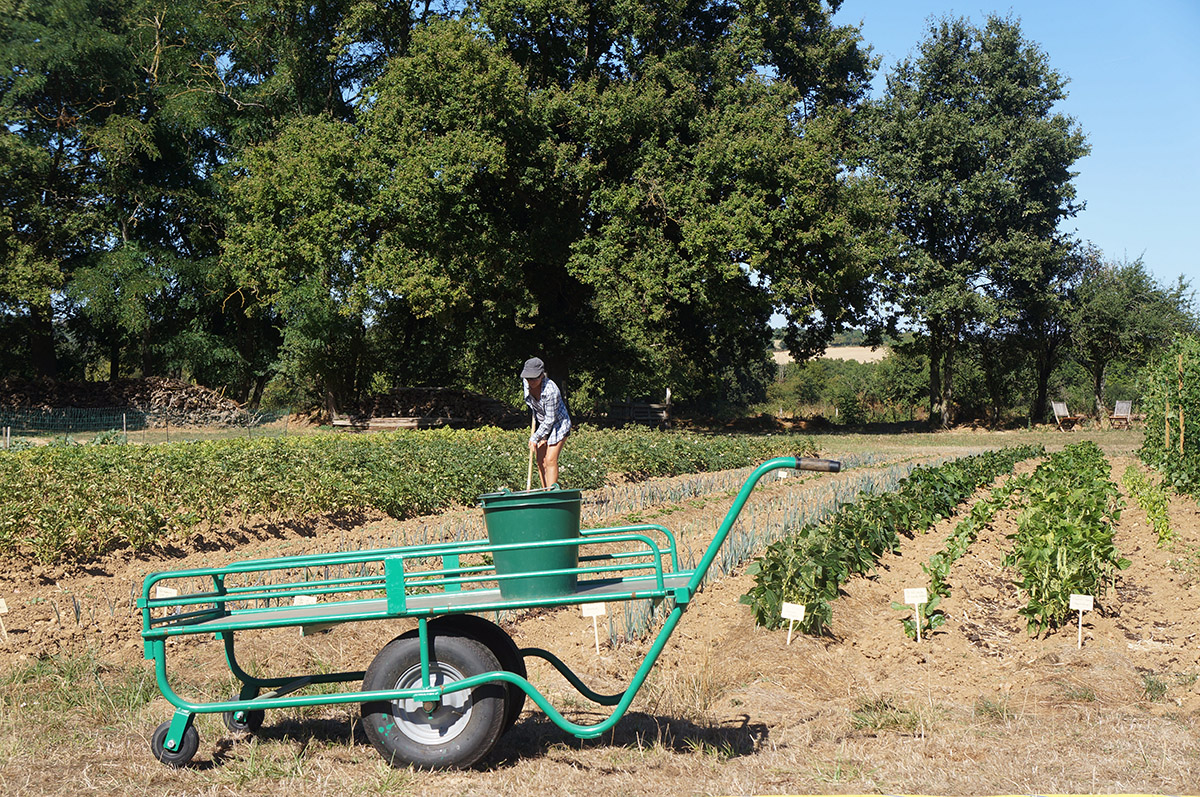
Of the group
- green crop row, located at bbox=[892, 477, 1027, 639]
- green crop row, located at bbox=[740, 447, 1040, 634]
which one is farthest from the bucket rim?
green crop row, located at bbox=[892, 477, 1027, 639]

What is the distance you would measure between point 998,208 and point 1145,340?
727 cm

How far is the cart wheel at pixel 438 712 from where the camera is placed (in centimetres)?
418

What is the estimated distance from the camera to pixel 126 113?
1243 inches

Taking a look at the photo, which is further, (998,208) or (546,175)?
(998,208)

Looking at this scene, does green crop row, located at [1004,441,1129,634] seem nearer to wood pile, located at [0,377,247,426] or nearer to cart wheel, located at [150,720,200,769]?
cart wheel, located at [150,720,200,769]

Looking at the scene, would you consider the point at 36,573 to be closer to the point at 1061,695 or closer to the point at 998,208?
the point at 1061,695

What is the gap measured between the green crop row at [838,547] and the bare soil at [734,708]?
8.6 inches

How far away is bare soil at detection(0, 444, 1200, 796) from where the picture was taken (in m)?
4.07

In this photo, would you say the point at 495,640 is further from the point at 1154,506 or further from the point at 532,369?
the point at 1154,506

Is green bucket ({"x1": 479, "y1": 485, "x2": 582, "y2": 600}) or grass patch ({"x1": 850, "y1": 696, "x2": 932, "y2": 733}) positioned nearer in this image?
green bucket ({"x1": 479, "y1": 485, "x2": 582, "y2": 600})

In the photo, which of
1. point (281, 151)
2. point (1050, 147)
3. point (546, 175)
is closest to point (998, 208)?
point (1050, 147)

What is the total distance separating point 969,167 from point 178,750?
33.3 m

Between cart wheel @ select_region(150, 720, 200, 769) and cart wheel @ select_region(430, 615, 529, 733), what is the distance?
123cm

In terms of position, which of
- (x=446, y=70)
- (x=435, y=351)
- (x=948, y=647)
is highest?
(x=446, y=70)
